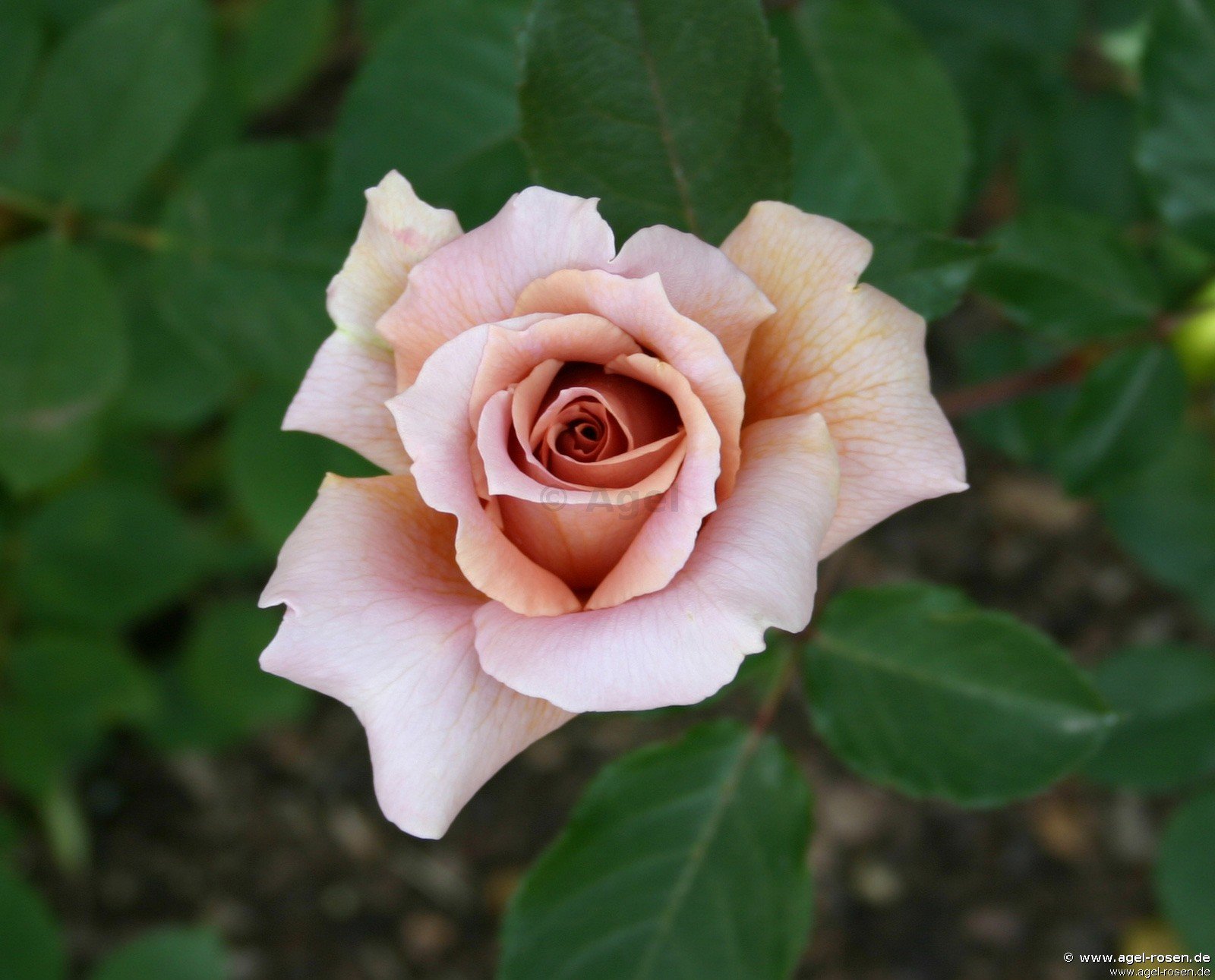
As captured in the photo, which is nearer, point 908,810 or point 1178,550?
point 1178,550

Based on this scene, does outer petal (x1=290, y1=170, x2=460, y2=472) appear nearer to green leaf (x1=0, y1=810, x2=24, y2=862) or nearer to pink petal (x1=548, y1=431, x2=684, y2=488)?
pink petal (x1=548, y1=431, x2=684, y2=488)

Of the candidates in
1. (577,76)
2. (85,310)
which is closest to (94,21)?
(85,310)

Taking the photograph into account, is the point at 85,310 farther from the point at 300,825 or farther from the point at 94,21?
the point at 300,825

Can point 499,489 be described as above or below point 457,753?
above

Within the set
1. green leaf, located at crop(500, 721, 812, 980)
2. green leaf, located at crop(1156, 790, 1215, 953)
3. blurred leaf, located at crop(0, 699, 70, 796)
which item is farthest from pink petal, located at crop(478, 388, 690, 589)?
blurred leaf, located at crop(0, 699, 70, 796)

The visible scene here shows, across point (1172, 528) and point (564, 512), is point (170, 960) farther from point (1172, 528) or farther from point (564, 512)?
point (1172, 528)

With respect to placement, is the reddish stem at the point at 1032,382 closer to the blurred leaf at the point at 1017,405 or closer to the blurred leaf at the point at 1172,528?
the blurred leaf at the point at 1017,405
